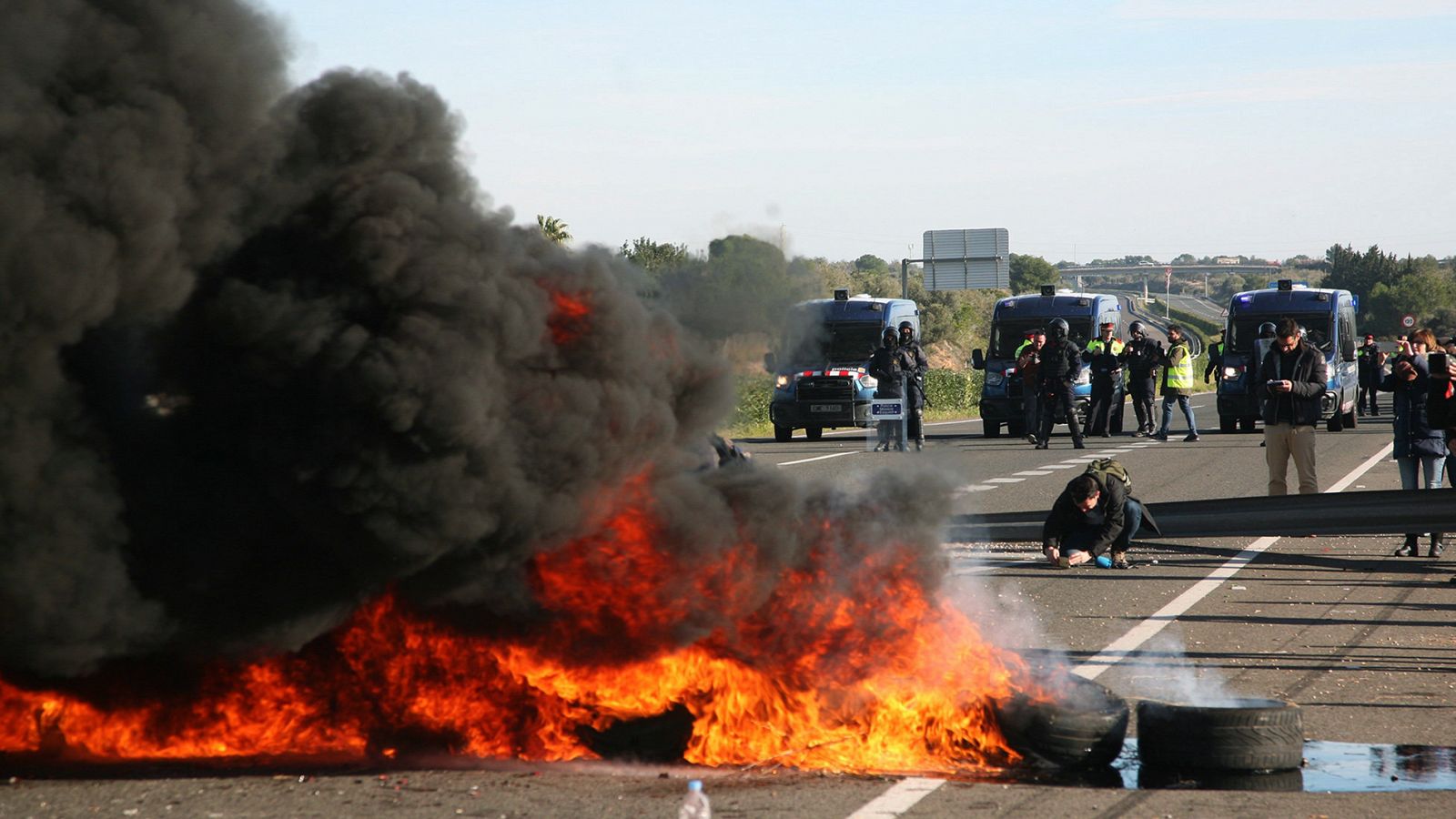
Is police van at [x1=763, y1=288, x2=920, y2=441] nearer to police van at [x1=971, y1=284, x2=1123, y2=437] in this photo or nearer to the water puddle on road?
police van at [x1=971, y1=284, x2=1123, y2=437]

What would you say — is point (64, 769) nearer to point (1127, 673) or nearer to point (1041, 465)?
point (1127, 673)

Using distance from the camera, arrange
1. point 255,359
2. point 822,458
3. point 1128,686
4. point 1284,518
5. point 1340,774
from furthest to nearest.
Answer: point 822,458 < point 1284,518 < point 1128,686 < point 1340,774 < point 255,359

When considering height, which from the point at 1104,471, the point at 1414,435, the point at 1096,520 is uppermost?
the point at 1414,435

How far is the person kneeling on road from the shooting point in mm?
12203

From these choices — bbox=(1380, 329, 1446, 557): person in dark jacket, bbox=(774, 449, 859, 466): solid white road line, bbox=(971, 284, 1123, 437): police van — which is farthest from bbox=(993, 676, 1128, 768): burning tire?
bbox=(971, 284, 1123, 437): police van

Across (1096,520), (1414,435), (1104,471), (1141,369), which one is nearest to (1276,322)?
(1141,369)

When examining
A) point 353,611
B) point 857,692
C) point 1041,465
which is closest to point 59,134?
point 353,611

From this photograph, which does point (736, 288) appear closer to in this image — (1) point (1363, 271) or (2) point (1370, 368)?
(2) point (1370, 368)

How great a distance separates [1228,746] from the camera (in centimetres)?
635

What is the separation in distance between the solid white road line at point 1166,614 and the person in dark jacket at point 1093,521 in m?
0.73

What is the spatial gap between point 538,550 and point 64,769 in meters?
2.14

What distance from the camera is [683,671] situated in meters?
6.72

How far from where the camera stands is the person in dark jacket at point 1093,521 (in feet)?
40.0

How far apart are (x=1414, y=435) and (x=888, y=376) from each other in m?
12.0
